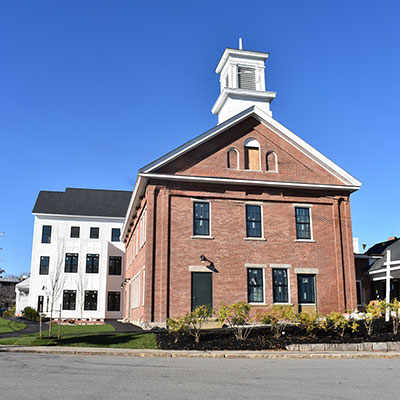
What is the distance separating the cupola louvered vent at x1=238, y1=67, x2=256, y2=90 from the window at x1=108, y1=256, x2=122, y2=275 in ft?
83.6

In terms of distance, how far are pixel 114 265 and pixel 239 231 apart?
26945mm

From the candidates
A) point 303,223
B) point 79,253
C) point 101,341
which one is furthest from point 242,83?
point 79,253

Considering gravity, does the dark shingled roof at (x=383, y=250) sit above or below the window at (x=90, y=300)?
above

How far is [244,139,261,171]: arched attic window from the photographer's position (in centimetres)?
2639

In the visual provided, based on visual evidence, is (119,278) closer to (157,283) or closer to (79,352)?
(157,283)

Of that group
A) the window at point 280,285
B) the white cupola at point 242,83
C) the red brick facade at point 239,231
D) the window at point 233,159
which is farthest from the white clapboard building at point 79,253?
the window at point 280,285

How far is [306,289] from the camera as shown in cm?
2559

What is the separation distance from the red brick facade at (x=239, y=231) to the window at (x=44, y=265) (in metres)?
26.9

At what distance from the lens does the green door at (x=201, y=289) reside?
23.9 meters

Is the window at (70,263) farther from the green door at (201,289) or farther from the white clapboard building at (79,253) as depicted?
the green door at (201,289)

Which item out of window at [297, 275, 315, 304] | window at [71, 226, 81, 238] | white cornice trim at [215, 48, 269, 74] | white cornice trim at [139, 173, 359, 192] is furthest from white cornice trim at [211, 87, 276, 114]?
window at [71, 226, 81, 238]

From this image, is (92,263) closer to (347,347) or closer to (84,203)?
(84,203)

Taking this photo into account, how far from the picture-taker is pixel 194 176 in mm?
24891

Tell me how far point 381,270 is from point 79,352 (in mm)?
19021
